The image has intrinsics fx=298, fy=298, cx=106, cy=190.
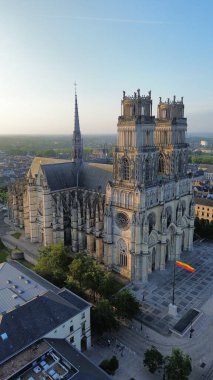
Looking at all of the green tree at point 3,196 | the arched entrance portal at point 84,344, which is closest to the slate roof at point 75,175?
the arched entrance portal at point 84,344

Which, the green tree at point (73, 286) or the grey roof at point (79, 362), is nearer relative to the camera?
the grey roof at point (79, 362)

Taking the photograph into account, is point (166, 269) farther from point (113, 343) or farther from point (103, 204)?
point (113, 343)

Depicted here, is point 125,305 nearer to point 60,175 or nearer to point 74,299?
point 74,299

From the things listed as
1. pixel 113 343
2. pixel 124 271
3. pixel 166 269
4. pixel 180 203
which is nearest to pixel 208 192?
pixel 180 203

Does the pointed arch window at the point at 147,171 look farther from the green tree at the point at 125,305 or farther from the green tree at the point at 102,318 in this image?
the green tree at the point at 102,318

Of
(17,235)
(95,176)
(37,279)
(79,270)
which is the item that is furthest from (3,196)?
(37,279)

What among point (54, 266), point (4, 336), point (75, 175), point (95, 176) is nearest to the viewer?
point (4, 336)
